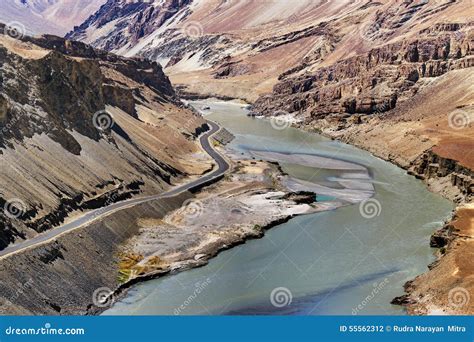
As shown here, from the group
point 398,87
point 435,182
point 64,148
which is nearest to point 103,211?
point 64,148

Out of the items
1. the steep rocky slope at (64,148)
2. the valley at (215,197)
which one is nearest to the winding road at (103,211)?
the valley at (215,197)

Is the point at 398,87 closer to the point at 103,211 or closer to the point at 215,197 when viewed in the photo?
the point at 215,197

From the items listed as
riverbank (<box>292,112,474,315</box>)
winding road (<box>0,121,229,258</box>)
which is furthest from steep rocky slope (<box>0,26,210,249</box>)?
riverbank (<box>292,112,474,315</box>)

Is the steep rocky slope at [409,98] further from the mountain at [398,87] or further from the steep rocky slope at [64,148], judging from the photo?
the steep rocky slope at [64,148]

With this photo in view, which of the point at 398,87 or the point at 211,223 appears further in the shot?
the point at 398,87

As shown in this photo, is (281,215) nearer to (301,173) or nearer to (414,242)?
(414,242)

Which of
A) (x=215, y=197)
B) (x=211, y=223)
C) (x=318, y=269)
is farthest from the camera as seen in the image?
(x=215, y=197)
